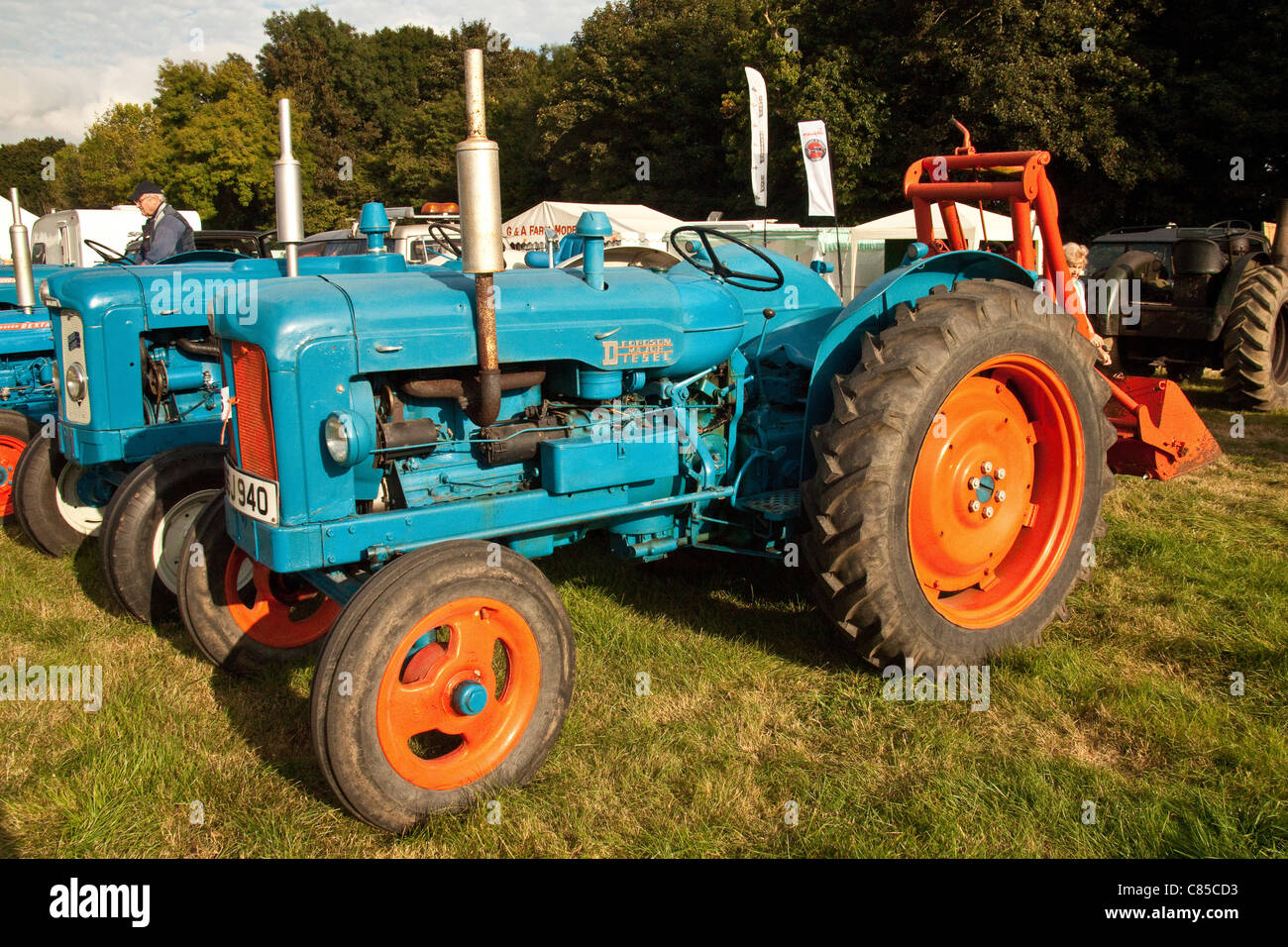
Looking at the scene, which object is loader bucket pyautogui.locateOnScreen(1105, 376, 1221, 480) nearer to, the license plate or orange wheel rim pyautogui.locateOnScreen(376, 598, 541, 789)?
orange wheel rim pyautogui.locateOnScreen(376, 598, 541, 789)

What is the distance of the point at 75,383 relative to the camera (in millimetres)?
4727

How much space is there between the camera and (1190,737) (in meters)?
2.99

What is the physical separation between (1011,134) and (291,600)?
1730 cm

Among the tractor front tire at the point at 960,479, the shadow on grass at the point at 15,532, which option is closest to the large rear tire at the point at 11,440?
the shadow on grass at the point at 15,532

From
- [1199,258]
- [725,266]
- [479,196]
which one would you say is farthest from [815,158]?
[479,196]

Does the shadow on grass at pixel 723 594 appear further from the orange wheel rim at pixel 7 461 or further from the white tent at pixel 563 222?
the white tent at pixel 563 222

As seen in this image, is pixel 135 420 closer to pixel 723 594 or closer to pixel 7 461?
pixel 7 461

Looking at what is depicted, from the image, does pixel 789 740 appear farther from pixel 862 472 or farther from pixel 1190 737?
pixel 1190 737

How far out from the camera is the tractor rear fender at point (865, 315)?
3502mm

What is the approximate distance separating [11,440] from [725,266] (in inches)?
172

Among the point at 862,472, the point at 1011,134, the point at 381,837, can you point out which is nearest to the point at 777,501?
the point at 862,472

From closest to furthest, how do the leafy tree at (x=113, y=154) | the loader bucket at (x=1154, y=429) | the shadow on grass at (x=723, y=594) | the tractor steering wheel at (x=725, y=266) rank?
the shadow on grass at (x=723, y=594)
the tractor steering wheel at (x=725, y=266)
the loader bucket at (x=1154, y=429)
the leafy tree at (x=113, y=154)

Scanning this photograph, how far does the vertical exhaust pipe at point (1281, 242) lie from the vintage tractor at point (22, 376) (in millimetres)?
9823

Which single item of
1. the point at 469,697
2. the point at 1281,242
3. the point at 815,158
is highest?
the point at 815,158
